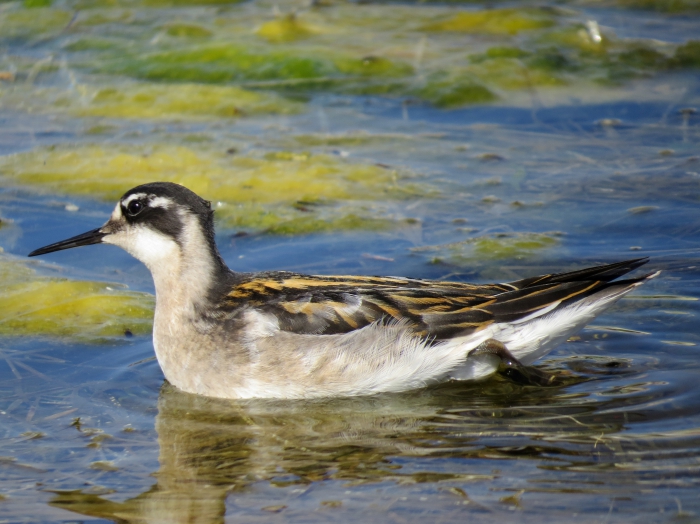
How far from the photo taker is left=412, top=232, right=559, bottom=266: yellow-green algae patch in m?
7.93

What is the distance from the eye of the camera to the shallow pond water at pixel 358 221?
16.7ft

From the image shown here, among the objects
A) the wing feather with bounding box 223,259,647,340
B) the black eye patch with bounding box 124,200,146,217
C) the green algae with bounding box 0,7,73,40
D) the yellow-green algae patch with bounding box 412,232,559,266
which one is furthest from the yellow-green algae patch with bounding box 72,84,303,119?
the wing feather with bounding box 223,259,647,340

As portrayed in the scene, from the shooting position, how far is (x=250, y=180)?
30.6 ft

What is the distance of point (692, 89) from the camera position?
1112 cm

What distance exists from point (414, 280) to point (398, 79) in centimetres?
557

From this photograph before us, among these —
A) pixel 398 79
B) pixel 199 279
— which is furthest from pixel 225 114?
pixel 199 279

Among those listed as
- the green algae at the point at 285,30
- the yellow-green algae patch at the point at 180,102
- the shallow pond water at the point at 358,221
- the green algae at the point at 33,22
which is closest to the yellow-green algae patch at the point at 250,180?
the shallow pond water at the point at 358,221

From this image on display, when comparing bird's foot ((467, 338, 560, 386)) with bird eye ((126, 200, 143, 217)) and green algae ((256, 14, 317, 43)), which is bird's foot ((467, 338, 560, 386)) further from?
green algae ((256, 14, 317, 43))

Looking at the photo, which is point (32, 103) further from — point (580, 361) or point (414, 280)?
point (580, 361)

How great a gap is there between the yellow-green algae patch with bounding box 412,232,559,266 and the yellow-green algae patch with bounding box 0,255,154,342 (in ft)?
7.09

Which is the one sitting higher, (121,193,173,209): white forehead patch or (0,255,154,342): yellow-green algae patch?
(121,193,173,209): white forehead patch

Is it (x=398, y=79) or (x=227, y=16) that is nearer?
(x=398, y=79)

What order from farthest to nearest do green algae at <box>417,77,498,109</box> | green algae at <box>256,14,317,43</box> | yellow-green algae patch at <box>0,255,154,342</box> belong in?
green algae at <box>256,14,317,43</box>
green algae at <box>417,77,498,109</box>
yellow-green algae patch at <box>0,255,154,342</box>

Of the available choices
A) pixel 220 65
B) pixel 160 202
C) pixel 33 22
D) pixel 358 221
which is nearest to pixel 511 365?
pixel 160 202
